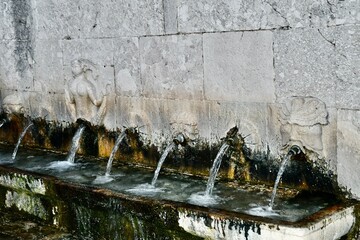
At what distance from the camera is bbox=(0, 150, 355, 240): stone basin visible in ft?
13.8

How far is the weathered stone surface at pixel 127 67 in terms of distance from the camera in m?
6.30

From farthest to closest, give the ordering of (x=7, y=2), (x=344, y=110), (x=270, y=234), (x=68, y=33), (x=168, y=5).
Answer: (x=7, y=2), (x=68, y=33), (x=168, y=5), (x=344, y=110), (x=270, y=234)

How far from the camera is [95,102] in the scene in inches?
265

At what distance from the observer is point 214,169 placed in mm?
5344

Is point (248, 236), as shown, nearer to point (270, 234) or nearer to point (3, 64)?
point (270, 234)

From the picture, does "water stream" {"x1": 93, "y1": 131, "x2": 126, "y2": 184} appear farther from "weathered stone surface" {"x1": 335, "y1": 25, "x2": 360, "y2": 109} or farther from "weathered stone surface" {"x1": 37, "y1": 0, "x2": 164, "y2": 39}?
"weathered stone surface" {"x1": 335, "y1": 25, "x2": 360, "y2": 109}

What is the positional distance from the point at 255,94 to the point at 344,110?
0.92 m

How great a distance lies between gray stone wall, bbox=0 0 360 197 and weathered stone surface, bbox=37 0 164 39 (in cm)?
1

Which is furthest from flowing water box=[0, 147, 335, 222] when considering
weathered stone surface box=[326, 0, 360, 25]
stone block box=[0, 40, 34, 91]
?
weathered stone surface box=[326, 0, 360, 25]

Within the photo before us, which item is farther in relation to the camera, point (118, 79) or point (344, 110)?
point (118, 79)

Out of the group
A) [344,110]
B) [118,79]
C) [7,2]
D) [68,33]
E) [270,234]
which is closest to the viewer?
[270,234]

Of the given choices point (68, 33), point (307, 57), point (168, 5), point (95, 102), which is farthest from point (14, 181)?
point (307, 57)

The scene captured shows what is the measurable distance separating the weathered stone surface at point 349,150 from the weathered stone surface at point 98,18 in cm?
227

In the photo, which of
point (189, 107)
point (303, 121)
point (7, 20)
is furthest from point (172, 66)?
point (7, 20)
